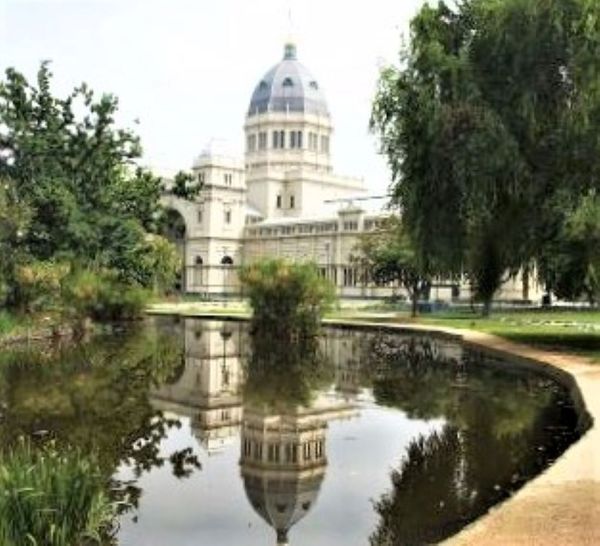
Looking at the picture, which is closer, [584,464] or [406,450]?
[584,464]

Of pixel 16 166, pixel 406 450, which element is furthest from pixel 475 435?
pixel 16 166

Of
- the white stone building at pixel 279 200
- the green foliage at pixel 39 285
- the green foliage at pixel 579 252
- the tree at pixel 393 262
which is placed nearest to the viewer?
the green foliage at pixel 579 252

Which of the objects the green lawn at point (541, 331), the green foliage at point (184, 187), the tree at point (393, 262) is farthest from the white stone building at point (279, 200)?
the green foliage at point (184, 187)

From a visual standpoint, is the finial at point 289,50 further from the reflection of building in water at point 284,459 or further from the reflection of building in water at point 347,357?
the reflection of building in water at point 284,459

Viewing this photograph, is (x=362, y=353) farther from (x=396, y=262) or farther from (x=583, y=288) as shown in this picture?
(x=396, y=262)

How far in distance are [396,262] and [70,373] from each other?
30530 millimetres

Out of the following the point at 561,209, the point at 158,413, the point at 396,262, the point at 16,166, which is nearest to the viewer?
the point at 158,413

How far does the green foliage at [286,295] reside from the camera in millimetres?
27594

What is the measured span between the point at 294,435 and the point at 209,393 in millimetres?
4575

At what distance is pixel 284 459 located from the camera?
10.8 metres

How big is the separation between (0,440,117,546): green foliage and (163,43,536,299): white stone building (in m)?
70.6

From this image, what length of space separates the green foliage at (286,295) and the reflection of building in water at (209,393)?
4.45 ft

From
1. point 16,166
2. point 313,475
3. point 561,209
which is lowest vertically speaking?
point 313,475

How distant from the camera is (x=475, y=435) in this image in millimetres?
12445
